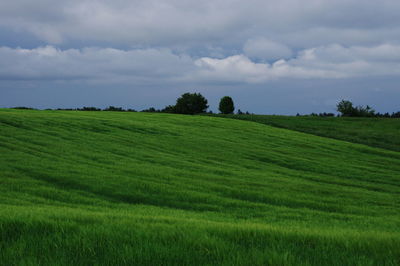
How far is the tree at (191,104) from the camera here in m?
84.4

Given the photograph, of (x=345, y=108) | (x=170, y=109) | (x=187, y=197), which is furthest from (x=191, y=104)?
(x=187, y=197)

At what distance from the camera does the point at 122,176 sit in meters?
17.2

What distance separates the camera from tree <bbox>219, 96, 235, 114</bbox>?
8381 centimetres

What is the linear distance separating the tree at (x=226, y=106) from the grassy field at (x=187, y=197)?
3932 cm

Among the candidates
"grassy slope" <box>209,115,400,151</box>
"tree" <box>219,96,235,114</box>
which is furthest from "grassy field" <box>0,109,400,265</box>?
"tree" <box>219,96,235,114</box>

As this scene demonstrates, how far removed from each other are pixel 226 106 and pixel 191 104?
7.44 m

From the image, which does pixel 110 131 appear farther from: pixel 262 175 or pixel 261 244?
pixel 261 244

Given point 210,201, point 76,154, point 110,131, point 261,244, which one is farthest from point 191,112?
point 261,244

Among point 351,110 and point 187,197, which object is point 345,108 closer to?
point 351,110

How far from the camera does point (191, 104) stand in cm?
8488

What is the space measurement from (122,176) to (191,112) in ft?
221

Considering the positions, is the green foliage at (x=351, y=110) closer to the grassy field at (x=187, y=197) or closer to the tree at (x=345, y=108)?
the tree at (x=345, y=108)

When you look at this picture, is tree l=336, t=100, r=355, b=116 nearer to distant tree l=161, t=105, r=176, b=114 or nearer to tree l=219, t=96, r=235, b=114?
tree l=219, t=96, r=235, b=114

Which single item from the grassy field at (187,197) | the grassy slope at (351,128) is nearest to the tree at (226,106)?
the grassy slope at (351,128)
